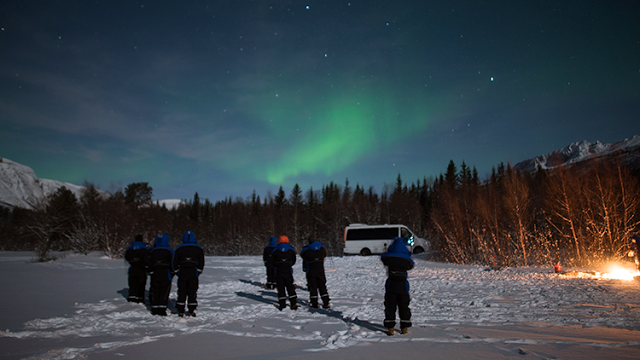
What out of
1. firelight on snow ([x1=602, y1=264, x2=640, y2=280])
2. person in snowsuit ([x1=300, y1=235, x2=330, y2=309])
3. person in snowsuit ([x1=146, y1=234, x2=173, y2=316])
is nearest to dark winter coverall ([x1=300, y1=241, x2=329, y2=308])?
person in snowsuit ([x1=300, y1=235, x2=330, y2=309])

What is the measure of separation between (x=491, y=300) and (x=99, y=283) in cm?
1222

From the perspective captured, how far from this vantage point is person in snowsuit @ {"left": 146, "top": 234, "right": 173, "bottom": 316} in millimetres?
7398

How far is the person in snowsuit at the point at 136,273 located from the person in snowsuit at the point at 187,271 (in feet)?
5.61

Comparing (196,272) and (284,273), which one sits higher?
(196,272)

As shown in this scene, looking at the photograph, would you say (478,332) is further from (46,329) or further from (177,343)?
(46,329)

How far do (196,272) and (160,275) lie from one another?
0.79m

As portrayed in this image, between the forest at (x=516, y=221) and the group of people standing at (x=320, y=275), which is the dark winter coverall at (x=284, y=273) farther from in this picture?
the forest at (x=516, y=221)

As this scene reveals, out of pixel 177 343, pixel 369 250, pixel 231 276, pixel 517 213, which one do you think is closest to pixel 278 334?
pixel 177 343

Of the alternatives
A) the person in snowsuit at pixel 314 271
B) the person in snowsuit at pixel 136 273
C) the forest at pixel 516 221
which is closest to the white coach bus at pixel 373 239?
the forest at pixel 516 221

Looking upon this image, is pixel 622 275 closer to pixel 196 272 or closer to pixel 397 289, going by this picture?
pixel 397 289

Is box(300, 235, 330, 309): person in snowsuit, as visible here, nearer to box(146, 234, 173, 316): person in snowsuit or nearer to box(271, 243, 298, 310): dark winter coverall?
box(271, 243, 298, 310): dark winter coverall

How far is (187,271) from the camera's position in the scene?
24.5ft

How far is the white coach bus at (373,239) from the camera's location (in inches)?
1109

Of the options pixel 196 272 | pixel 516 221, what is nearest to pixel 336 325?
pixel 196 272
